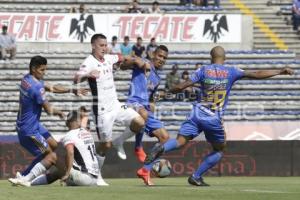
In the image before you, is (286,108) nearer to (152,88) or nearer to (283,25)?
(283,25)

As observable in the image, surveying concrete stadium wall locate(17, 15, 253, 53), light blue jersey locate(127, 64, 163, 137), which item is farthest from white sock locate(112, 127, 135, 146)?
concrete stadium wall locate(17, 15, 253, 53)

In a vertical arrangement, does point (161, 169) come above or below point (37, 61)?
below

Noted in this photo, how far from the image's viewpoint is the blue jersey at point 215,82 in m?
15.2

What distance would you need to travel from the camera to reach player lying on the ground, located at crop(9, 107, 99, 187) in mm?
15344

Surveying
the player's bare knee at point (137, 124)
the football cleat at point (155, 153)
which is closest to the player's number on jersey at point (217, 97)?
the football cleat at point (155, 153)

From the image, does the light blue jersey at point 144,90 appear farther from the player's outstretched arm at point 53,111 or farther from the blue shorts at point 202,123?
the player's outstretched arm at point 53,111

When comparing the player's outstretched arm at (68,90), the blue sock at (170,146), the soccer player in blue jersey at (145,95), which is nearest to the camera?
the player's outstretched arm at (68,90)

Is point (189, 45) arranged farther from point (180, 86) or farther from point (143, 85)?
point (180, 86)

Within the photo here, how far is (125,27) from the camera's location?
3256cm

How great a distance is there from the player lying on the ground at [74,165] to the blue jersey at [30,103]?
2.06ft

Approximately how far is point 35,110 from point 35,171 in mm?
1018

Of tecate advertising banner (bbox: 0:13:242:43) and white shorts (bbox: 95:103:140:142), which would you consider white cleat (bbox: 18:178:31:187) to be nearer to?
white shorts (bbox: 95:103:140:142)

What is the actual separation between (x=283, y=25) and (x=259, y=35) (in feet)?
4.14

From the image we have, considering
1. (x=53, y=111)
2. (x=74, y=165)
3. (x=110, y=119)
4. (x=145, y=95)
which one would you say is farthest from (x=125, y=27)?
(x=53, y=111)
